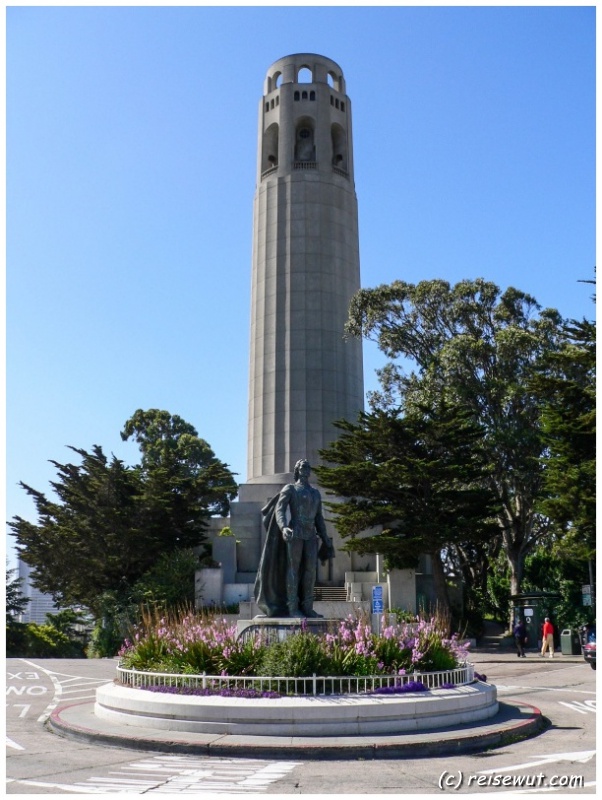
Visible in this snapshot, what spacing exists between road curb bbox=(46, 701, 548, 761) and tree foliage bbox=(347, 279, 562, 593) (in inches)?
947

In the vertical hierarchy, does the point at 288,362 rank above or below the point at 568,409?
above

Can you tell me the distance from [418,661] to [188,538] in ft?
91.1

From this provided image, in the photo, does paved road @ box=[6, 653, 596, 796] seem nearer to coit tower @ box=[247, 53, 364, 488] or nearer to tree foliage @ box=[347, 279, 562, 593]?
tree foliage @ box=[347, 279, 562, 593]

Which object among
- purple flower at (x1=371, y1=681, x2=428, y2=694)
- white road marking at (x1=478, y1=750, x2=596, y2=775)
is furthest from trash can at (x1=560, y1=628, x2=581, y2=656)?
white road marking at (x1=478, y1=750, x2=596, y2=775)

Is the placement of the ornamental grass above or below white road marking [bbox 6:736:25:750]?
above

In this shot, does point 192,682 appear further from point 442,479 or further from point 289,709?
point 442,479

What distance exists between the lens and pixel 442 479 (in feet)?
111

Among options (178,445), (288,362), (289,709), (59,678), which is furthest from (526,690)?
(178,445)

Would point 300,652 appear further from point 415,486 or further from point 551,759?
point 415,486

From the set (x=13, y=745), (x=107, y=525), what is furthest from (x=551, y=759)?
(x=107, y=525)

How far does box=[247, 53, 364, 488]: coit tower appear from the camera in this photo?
149 ft

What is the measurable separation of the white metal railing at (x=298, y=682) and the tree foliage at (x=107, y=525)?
78.4 ft

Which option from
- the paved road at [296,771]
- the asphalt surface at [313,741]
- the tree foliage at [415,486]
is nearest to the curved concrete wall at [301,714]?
the asphalt surface at [313,741]

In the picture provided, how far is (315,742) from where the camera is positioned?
1006cm
